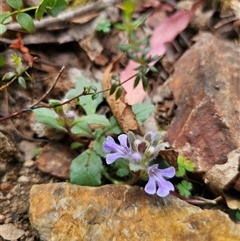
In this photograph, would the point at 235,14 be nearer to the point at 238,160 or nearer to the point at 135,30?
the point at 135,30

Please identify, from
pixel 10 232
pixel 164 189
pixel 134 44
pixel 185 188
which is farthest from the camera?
pixel 134 44

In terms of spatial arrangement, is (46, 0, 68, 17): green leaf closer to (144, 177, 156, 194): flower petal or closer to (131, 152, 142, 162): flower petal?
(131, 152, 142, 162): flower petal

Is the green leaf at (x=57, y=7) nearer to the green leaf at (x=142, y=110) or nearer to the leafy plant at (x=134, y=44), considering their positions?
the leafy plant at (x=134, y=44)

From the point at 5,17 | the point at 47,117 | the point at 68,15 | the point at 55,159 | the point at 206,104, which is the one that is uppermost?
the point at 5,17

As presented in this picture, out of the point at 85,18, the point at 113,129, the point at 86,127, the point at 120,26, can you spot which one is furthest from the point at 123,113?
the point at 85,18

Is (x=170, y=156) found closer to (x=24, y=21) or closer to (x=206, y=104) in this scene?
(x=206, y=104)

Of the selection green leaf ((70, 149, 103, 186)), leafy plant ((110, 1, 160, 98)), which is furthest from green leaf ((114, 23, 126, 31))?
green leaf ((70, 149, 103, 186))
